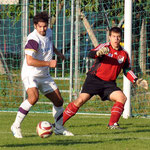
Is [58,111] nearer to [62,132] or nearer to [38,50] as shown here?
[62,132]

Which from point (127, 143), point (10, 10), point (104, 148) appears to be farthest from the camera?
point (10, 10)

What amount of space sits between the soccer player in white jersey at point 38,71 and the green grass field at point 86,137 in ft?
1.12

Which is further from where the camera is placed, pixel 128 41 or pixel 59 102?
pixel 128 41

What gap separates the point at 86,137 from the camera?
8133 mm

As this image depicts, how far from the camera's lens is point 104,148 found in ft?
23.1

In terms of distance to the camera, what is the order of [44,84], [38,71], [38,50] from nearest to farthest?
[38,50], [38,71], [44,84]

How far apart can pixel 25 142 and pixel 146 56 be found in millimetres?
6261

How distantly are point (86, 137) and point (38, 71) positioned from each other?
1.28 meters

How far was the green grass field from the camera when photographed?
23.4ft

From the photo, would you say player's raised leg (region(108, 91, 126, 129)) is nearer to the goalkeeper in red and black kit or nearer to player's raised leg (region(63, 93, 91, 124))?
the goalkeeper in red and black kit

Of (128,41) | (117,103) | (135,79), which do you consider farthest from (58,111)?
(128,41)

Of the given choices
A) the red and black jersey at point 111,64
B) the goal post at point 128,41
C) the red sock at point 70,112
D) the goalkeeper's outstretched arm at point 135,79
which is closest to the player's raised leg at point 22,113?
the red sock at point 70,112

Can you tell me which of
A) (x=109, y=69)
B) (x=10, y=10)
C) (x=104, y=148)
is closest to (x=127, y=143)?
(x=104, y=148)

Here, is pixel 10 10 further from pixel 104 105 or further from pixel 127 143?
pixel 127 143
